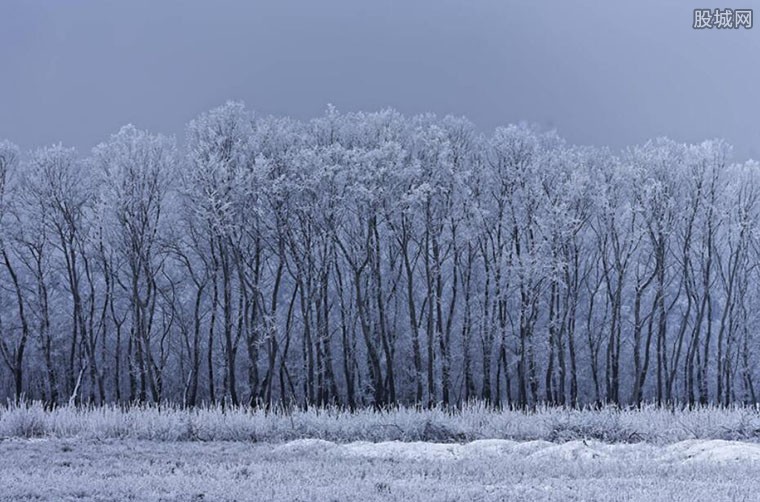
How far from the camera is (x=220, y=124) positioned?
113 feet


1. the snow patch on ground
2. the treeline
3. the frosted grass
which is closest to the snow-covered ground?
the snow patch on ground

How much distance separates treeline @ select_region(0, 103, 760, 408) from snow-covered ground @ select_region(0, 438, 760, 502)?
19.5 metres

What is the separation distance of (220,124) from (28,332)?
1272 cm

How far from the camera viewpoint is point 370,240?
34.6 meters

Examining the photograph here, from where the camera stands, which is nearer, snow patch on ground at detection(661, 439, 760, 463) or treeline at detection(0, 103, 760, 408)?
snow patch on ground at detection(661, 439, 760, 463)

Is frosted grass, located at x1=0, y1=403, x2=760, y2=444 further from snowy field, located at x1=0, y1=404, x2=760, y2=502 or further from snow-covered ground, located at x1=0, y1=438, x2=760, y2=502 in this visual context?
snow-covered ground, located at x1=0, y1=438, x2=760, y2=502

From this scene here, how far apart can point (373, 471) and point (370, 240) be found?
79.4 ft

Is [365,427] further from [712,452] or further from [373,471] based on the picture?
[712,452]

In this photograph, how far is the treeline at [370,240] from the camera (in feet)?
111

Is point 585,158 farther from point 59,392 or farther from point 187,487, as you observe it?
point 187,487

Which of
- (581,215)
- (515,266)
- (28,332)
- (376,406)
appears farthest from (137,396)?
(581,215)

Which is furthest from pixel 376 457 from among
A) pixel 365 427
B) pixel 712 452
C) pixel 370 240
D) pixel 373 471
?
pixel 370 240

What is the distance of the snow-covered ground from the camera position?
8695 mm

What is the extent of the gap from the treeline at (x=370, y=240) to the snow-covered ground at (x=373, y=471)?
19.5 meters
